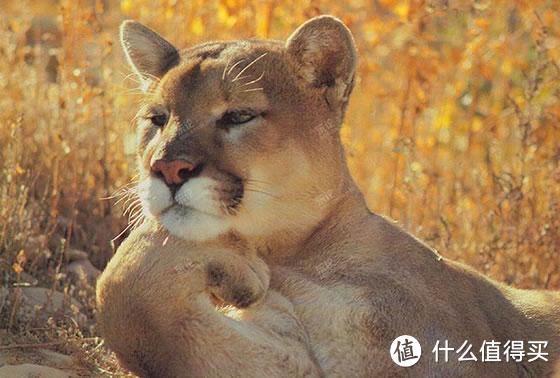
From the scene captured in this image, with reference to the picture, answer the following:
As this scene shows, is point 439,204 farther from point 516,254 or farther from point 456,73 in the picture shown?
point 456,73

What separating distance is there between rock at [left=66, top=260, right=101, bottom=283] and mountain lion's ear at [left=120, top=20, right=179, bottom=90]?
1.27 m

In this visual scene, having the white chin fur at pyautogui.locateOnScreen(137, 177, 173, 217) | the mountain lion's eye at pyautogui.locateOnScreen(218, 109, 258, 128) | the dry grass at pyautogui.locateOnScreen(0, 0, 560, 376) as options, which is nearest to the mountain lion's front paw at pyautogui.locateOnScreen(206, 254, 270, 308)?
the white chin fur at pyautogui.locateOnScreen(137, 177, 173, 217)

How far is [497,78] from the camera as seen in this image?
35.6 feet

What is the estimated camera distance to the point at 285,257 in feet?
15.3

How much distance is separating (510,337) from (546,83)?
2.60 metres

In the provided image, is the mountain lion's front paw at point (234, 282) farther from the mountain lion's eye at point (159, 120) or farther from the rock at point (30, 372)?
the rock at point (30, 372)

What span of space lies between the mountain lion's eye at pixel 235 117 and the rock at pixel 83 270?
1.78m

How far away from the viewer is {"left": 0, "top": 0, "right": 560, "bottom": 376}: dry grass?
6.60 meters

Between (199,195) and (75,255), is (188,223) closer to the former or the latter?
(199,195)

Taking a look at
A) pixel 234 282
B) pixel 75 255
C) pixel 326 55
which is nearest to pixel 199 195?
pixel 234 282

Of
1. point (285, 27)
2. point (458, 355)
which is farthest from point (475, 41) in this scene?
point (458, 355)

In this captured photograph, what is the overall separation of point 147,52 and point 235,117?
80 cm

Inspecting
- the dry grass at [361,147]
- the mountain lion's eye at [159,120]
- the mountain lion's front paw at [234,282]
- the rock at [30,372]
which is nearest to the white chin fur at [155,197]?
the mountain lion's front paw at [234,282]

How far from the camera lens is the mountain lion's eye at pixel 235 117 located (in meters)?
4.58
